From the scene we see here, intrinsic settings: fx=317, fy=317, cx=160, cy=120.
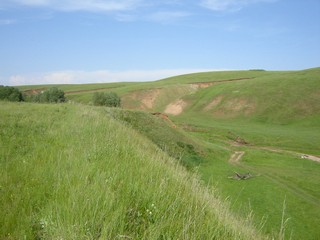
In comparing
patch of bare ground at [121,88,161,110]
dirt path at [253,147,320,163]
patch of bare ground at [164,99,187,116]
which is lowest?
dirt path at [253,147,320,163]

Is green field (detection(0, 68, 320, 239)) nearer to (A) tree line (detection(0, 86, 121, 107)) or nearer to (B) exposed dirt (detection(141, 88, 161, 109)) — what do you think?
(A) tree line (detection(0, 86, 121, 107))

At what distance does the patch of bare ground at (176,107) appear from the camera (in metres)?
93.3

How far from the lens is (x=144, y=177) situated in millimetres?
7133

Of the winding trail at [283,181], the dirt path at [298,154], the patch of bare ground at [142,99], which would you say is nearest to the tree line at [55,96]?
the patch of bare ground at [142,99]

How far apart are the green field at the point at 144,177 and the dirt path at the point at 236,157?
A: 1.36 feet

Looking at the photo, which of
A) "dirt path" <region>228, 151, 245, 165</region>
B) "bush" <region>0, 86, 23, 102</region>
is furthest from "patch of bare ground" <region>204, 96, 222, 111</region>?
"bush" <region>0, 86, 23, 102</region>

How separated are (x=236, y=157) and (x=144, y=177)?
3501 cm

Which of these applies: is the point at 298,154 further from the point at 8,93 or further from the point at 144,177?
the point at 8,93

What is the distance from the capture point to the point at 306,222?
20.6 m

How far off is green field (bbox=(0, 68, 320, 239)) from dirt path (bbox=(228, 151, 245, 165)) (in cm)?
41

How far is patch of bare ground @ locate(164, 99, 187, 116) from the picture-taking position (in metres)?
93.3

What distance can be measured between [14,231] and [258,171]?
31.1 meters

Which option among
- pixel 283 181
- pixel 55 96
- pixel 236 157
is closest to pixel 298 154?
pixel 236 157

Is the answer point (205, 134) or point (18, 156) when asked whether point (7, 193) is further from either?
point (205, 134)
